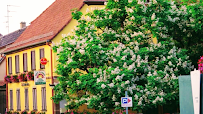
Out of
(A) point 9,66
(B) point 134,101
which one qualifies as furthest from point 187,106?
(A) point 9,66

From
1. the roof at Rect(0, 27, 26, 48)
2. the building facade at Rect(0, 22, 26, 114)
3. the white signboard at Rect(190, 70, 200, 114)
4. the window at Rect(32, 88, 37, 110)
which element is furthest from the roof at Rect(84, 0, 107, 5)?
the white signboard at Rect(190, 70, 200, 114)

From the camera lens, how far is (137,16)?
2991 cm

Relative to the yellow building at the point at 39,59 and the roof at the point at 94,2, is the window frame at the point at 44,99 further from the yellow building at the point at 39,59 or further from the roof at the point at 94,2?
the roof at the point at 94,2

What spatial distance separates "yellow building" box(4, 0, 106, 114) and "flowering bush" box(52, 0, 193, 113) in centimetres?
448

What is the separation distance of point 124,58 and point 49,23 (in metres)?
12.4

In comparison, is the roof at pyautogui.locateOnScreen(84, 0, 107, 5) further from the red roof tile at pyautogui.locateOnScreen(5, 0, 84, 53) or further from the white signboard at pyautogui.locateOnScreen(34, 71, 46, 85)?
the white signboard at pyautogui.locateOnScreen(34, 71, 46, 85)

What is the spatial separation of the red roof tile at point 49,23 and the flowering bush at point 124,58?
600 centimetres

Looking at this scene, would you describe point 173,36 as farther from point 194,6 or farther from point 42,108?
point 42,108

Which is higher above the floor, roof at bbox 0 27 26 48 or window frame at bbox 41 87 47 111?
roof at bbox 0 27 26 48

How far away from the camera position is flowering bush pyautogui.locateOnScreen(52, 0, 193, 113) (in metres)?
29.1

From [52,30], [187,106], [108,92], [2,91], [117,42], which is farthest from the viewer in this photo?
[2,91]

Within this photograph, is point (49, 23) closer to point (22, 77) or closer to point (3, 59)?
point (22, 77)

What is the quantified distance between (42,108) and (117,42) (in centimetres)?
1009

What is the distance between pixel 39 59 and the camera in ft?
130
